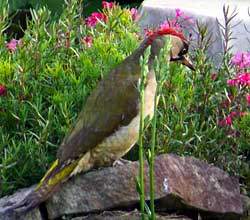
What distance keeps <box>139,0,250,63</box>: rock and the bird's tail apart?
2.02 m

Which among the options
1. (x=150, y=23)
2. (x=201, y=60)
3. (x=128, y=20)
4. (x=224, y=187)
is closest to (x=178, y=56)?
(x=201, y=60)

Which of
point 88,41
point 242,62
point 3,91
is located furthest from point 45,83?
point 242,62

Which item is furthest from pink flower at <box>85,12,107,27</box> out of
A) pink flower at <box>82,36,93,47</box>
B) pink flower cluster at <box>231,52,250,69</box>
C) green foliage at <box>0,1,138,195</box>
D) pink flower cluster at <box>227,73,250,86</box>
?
pink flower cluster at <box>227,73,250,86</box>

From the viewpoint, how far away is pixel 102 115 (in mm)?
4562

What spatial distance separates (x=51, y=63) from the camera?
545 centimetres

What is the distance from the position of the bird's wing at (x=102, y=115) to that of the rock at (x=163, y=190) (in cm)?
16

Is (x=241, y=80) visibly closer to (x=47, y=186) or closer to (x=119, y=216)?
(x=119, y=216)

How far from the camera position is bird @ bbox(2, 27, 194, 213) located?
448cm

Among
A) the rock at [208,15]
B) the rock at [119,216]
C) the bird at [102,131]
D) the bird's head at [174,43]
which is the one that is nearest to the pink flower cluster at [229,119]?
the bird's head at [174,43]

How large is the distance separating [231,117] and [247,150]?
23cm

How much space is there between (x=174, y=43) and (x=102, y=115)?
543 mm

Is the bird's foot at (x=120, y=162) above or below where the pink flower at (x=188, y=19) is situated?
below

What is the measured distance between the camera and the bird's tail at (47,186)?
441cm

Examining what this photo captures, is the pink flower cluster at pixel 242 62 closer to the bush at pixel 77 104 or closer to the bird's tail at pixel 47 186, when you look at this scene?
the bush at pixel 77 104
